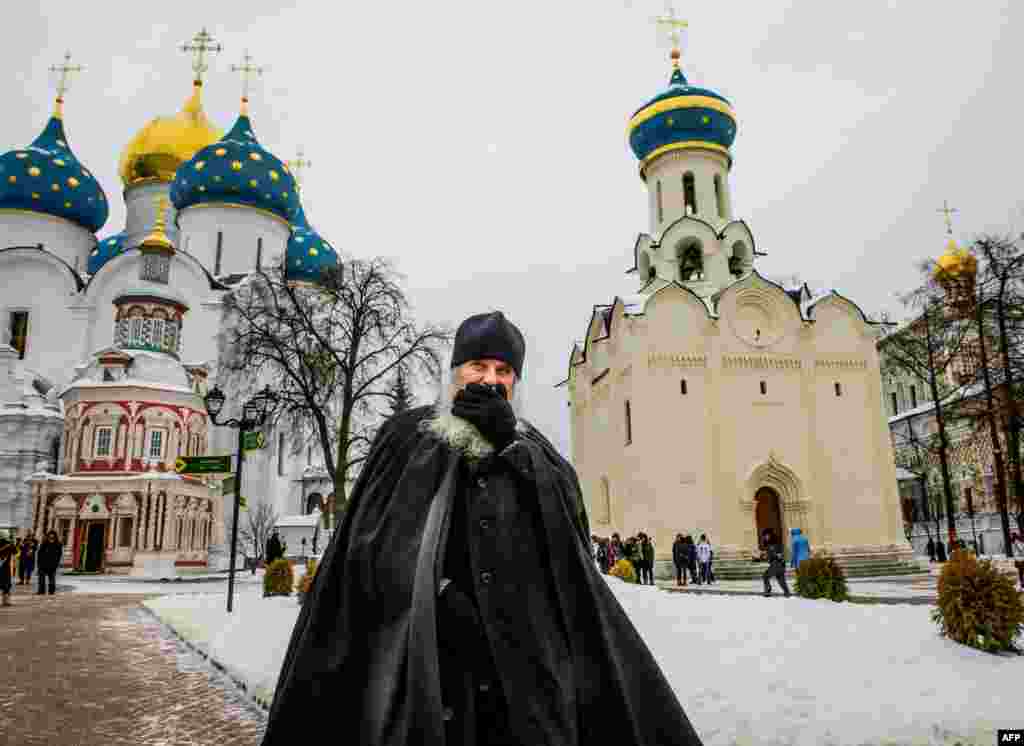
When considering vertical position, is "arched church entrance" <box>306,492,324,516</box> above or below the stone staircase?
above

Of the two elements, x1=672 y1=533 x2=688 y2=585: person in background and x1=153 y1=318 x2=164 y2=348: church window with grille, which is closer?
x1=672 y1=533 x2=688 y2=585: person in background

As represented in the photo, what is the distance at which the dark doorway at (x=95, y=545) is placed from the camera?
27.3 m

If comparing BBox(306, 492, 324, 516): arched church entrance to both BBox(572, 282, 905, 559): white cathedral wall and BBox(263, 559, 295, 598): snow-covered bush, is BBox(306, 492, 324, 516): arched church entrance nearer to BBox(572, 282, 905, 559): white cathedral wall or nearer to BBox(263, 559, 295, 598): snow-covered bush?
BBox(572, 282, 905, 559): white cathedral wall

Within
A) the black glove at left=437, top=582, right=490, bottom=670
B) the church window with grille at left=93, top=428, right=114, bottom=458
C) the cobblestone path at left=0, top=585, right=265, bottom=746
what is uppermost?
the church window with grille at left=93, top=428, right=114, bottom=458

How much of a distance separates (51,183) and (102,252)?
4.22 meters

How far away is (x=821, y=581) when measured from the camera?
434 inches

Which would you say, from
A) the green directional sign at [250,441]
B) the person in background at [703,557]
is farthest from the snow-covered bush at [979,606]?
the person in background at [703,557]

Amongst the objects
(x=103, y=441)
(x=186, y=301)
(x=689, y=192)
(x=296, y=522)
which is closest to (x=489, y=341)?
(x=689, y=192)

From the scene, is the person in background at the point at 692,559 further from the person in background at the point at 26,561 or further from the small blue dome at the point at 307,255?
the small blue dome at the point at 307,255

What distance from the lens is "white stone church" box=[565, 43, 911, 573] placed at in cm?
2302

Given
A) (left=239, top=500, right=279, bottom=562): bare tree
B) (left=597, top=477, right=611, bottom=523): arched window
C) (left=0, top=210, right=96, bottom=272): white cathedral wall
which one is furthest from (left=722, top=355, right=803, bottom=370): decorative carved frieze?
(left=0, top=210, right=96, bottom=272): white cathedral wall

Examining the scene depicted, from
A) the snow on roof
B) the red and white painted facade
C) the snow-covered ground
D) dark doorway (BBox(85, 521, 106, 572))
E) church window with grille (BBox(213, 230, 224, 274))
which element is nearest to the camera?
the snow-covered ground

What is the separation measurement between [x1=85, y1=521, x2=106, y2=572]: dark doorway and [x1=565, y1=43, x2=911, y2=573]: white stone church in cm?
1909

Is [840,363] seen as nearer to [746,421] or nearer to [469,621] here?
[746,421]
